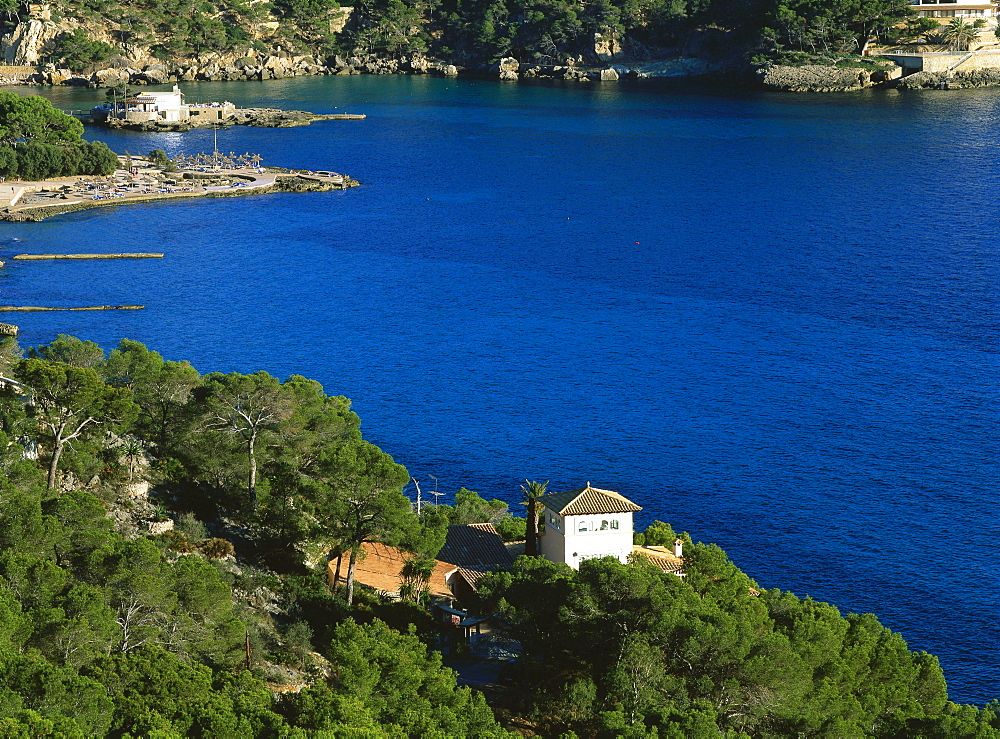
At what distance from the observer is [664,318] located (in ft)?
305

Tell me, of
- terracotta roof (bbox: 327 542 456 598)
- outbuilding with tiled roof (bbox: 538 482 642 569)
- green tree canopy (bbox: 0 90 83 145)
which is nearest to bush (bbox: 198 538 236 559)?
terracotta roof (bbox: 327 542 456 598)

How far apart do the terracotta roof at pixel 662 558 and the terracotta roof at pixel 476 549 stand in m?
5.12

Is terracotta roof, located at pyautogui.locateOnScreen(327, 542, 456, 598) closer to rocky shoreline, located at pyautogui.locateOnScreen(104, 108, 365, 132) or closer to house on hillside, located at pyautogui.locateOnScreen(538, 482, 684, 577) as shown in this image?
house on hillside, located at pyautogui.locateOnScreen(538, 482, 684, 577)

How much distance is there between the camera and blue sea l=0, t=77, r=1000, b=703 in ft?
206

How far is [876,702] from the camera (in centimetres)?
4131

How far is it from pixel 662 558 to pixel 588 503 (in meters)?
4.22

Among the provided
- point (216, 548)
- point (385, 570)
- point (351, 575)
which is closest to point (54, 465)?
point (216, 548)

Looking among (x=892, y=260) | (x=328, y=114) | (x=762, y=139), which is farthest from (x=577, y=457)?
(x=328, y=114)

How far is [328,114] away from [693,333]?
4479 inches

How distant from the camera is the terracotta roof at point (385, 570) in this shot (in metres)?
50.8

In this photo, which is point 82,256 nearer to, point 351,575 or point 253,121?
point 351,575

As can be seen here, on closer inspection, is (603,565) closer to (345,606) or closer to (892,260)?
(345,606)

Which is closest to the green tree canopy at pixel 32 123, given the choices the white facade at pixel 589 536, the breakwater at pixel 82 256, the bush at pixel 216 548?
the breakwater at pixel 82 256

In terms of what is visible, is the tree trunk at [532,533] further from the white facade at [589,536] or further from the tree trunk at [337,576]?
the tree trunk at [337,576]
